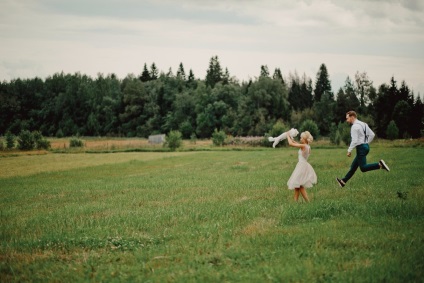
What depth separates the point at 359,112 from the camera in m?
98.9

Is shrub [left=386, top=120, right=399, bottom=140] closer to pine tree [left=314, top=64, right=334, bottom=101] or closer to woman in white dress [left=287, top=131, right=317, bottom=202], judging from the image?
woman in white dress [left=287, top=131, right=317, bottom=202]

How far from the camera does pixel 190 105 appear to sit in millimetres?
119938

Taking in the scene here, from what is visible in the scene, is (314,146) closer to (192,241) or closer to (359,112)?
(359,112)

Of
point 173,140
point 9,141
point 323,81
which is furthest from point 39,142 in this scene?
point 323,81

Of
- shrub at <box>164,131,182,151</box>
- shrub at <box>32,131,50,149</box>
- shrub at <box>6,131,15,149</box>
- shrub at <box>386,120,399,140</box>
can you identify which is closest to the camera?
shrub at <box>6,131,15,149</box>

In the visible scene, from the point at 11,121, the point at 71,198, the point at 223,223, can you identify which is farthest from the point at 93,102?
the point at 223,223

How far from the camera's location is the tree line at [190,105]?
3868 inches

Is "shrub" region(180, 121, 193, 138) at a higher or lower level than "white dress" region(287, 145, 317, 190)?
higher

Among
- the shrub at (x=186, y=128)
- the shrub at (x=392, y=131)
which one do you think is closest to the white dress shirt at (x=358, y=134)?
the shrub at (x=392, y=131)

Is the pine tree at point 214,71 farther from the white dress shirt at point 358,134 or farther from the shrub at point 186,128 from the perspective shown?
the white dress shirt at point 358,134

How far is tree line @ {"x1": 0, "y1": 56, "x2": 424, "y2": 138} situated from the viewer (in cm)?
9825

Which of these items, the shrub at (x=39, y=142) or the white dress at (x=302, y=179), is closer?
the white dress at (x=302, y=179)

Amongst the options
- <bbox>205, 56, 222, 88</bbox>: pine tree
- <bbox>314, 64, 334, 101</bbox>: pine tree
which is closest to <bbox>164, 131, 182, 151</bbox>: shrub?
<bbox>205, 56, 222, 88</bbox>: pine tree

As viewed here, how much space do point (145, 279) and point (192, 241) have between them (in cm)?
202
